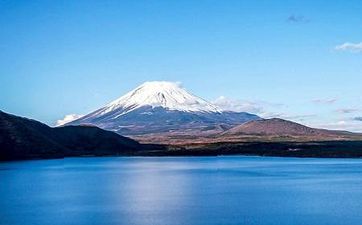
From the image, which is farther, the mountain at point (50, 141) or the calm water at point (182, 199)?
the mountain at point (50, 141)

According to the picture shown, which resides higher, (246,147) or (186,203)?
(246,147)

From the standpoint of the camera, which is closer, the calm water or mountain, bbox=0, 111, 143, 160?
the calm water

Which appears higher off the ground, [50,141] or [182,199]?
[50,141]

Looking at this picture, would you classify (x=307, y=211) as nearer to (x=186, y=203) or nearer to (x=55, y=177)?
(x=186, y=203)

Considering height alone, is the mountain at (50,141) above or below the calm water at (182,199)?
above

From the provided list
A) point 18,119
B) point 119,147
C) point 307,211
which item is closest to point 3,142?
point 18,119
